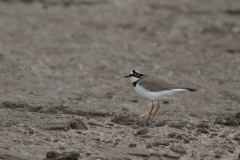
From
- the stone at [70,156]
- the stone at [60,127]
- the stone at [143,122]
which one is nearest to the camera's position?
the stone at [70,156]

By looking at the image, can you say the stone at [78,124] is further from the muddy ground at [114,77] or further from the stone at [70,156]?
the stone at [70,156]

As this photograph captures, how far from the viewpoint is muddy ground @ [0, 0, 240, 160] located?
6.01 metres

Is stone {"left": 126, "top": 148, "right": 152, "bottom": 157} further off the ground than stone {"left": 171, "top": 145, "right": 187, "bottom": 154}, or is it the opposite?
stone {"left": 171, "top": 145, "right": 187, "bottom": 154}

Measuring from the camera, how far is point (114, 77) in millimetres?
9844

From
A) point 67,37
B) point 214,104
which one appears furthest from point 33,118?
point 67,37

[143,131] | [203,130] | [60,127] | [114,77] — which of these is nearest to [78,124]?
[60,127]

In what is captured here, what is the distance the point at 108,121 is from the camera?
7.00 metres

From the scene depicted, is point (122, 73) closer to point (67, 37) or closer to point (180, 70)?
point (180, 70)

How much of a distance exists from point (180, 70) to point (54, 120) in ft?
16.6

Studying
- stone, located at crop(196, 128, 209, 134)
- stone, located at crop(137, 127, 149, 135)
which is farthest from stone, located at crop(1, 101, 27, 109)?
stone, located at crop(196, 128, 209, 134)

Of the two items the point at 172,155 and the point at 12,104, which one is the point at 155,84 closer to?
the point at 172,155

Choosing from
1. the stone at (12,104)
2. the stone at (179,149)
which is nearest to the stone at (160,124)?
the stone at (179,149)

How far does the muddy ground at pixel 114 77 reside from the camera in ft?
19.7

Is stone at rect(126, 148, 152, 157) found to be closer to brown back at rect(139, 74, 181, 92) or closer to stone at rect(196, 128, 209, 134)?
stone at rect(196, 128, 209, 134)
